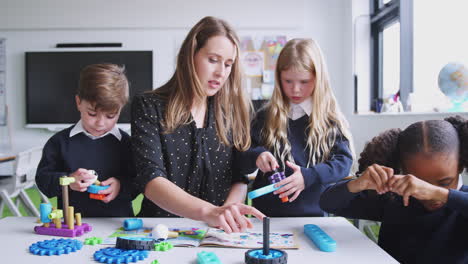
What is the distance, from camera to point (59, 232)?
104 centimetres

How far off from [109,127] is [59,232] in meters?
0.50

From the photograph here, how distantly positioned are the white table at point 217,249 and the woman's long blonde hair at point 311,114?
0.36 meters

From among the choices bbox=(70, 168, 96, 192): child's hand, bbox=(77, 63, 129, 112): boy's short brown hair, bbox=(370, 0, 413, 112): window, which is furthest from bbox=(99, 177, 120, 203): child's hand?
bbox=(370, 0, 413, 112): window

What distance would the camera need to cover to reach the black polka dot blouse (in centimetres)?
124

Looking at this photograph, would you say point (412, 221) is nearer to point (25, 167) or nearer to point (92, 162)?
point (92, 162)

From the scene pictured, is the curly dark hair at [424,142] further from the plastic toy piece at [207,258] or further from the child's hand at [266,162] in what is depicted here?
the plastic toy piece at [207,258]

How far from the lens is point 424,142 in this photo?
3.40 ft

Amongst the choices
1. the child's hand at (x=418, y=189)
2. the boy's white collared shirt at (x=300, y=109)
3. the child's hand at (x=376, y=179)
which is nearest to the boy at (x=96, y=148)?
the boy's white collared shirt at (x=300, y=109)

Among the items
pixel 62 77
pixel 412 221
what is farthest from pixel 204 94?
pixel 62 77

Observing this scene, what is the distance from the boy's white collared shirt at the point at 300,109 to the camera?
1.52 metres

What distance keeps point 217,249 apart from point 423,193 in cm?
49

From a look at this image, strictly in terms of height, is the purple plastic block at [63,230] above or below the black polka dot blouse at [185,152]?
below

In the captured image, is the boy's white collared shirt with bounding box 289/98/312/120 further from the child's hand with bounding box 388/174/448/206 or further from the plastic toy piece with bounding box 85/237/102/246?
the plastic toy piece with bounding box 85/237/102/246

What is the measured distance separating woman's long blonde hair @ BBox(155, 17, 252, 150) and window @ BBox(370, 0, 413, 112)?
248cm
